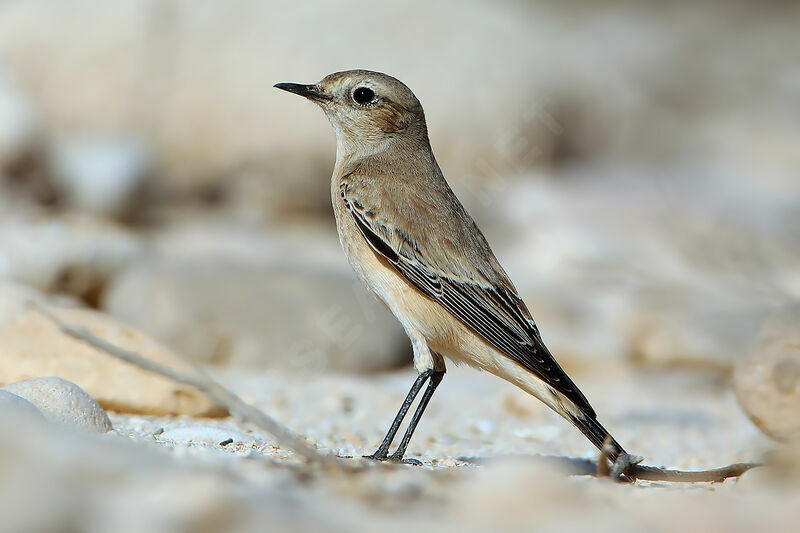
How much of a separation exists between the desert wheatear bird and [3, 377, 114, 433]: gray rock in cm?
134

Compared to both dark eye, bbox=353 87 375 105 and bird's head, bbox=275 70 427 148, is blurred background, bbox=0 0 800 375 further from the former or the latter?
dark eye, bbox=353 87 375 105

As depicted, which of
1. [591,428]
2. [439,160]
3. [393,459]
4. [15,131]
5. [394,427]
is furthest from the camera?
Result: [439,160]

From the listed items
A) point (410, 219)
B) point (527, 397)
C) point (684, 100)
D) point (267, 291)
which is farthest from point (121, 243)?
point (684, 100)

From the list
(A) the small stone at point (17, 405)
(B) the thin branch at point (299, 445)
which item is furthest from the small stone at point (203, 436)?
(A) the small stone at point (17, 405)

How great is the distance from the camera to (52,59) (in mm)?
13578

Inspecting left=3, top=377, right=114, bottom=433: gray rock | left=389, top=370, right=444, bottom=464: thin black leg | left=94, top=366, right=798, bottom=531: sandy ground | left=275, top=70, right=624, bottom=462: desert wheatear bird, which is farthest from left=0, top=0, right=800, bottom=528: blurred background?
left=3, top=377, right=114, bottom=433: gray rock

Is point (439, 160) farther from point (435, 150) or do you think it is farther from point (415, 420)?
point (415, 420)

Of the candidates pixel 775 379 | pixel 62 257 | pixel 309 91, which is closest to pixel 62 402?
pixel 309 91

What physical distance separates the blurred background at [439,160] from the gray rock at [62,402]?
216cm

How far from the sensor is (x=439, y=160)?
1343cm

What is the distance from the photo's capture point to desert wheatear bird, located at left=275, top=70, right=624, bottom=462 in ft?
16.6

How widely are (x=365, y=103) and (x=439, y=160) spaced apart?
25.2 feet

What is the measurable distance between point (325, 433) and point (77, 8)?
10.4m

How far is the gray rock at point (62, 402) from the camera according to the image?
4238 mm
